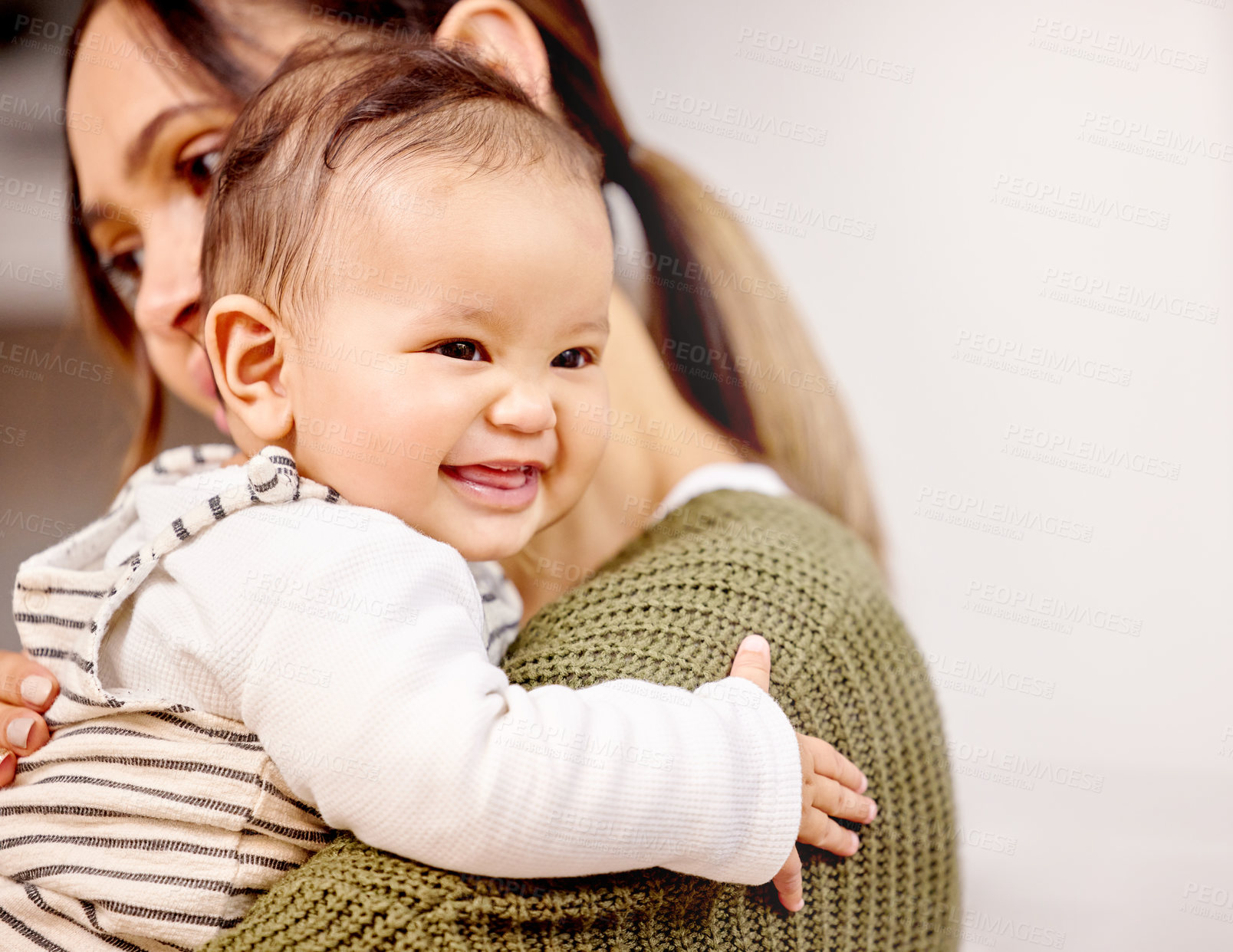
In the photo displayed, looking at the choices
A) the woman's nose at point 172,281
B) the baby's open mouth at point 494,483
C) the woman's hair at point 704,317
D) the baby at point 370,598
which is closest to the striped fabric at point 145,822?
the baby at point 370,598

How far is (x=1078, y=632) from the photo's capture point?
1531mm

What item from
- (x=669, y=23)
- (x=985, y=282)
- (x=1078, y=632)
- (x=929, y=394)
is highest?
(x=669, y=23)

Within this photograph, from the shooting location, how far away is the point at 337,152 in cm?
77

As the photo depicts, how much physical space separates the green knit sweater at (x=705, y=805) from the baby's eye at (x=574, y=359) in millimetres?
205

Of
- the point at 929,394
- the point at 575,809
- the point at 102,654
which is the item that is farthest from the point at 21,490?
the point at 929,394

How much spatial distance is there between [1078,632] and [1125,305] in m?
0.51

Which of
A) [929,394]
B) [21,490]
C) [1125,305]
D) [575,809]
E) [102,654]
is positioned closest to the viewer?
[575,809]

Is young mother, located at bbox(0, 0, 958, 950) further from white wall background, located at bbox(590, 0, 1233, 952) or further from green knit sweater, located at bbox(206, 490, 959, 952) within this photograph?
white wall background, located at bbox(590, 0, 1233, 952)

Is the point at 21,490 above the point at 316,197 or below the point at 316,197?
below

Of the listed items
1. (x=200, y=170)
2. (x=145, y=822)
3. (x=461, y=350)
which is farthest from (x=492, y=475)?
(x=200, y=170)

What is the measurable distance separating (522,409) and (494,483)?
A: 81 mm

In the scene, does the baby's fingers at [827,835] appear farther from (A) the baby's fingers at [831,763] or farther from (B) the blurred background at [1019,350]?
(B) the blurred background at [1019,350]

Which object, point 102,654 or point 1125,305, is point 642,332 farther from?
point 102,654

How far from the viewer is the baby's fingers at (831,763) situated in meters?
0.84
